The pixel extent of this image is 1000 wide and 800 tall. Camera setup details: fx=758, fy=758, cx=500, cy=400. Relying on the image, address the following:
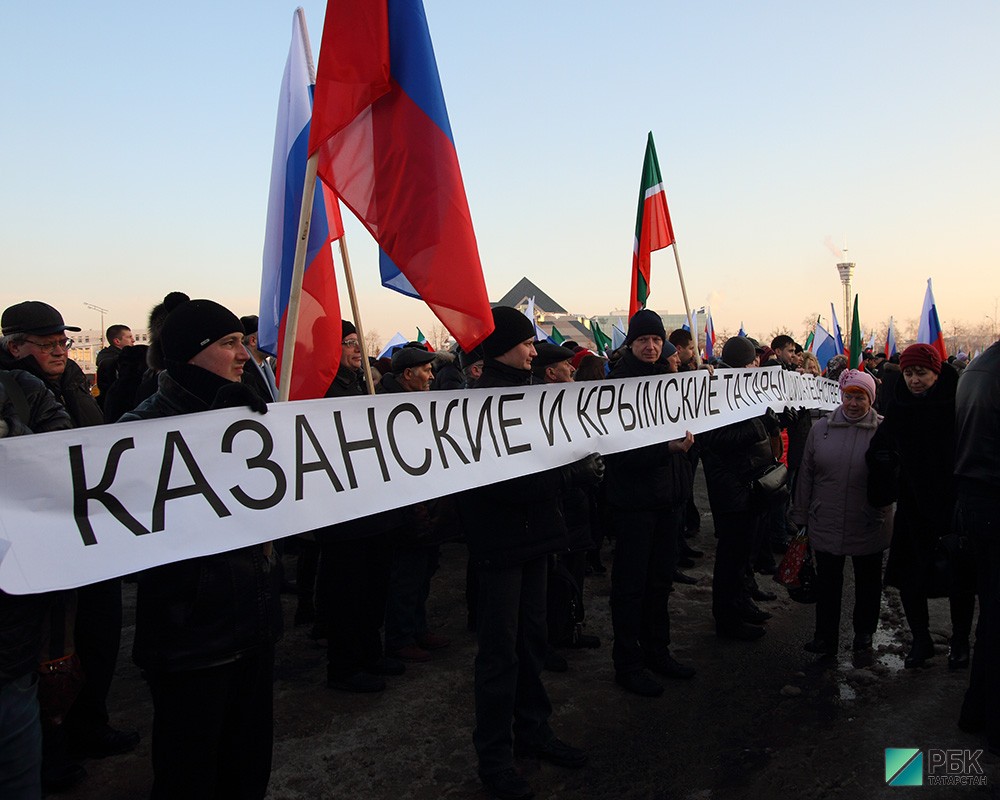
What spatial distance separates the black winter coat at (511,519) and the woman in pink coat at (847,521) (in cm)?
233

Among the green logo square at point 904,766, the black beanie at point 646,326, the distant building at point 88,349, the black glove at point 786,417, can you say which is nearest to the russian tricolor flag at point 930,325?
the black glove at point 786,417

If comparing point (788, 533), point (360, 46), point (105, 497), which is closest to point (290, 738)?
point (105, 497)

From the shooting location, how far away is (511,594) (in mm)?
3500

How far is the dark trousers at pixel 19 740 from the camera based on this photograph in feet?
7.07

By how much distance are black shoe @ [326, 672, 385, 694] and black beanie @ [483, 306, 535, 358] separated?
7.37 feet

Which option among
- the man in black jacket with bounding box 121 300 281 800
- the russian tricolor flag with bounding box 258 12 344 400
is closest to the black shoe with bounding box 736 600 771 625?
the russian tricolor flag with bounding box 258 12 344 400

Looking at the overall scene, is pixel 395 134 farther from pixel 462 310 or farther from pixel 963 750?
pixel 963 750

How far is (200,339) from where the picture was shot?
8.54ft

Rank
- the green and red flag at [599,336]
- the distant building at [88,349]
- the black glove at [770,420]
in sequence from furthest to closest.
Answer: the distant building at [88,349] < the green and red flag at [599,336] < the black glove at [770,420]

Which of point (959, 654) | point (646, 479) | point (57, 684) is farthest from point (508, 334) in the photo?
point (959, 654)

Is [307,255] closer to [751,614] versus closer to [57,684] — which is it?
[57,684]

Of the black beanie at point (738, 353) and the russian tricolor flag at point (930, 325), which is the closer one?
the black beanie at point (738, 353)

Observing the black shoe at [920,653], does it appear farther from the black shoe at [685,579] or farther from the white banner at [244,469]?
the white banner at [244,469]

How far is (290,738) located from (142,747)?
75 centimetres
